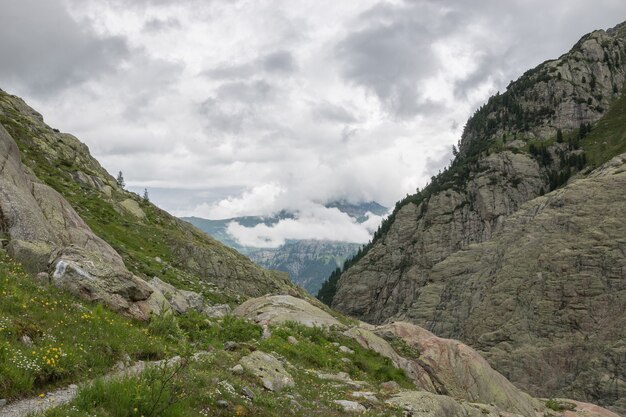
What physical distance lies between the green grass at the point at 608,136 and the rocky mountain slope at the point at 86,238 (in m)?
138

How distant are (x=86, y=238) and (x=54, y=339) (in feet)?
77.9

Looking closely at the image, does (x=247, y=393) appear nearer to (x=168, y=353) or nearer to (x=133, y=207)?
(x=168, y=353)

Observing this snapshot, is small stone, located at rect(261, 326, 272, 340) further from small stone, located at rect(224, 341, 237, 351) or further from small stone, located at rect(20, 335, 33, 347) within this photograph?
small stone, located at rect(20, 335, 33, 347)

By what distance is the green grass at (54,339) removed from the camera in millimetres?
9375

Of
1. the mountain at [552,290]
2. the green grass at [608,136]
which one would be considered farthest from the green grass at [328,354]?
the green grass at [608,136]

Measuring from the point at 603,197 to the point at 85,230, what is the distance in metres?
89.7

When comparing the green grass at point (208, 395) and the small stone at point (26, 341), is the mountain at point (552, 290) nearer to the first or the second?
the green grass at point (208, 395)

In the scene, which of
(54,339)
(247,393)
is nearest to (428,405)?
(247,393)

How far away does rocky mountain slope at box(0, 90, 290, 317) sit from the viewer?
744 inches

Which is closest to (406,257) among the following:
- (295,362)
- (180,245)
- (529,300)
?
(529,300)

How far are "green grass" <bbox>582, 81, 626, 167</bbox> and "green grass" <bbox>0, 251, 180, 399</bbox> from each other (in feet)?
566

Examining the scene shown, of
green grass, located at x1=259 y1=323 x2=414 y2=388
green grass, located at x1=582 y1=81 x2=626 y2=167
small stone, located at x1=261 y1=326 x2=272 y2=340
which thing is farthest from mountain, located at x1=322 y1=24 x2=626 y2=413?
small stone, located at x1=261 y1=326 x2=272 y2=340

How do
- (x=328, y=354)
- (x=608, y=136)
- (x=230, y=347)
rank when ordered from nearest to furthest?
(x=230, y=347) → (x=328, y=354) → (x=608, y=136)

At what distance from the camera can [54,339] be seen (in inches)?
444
